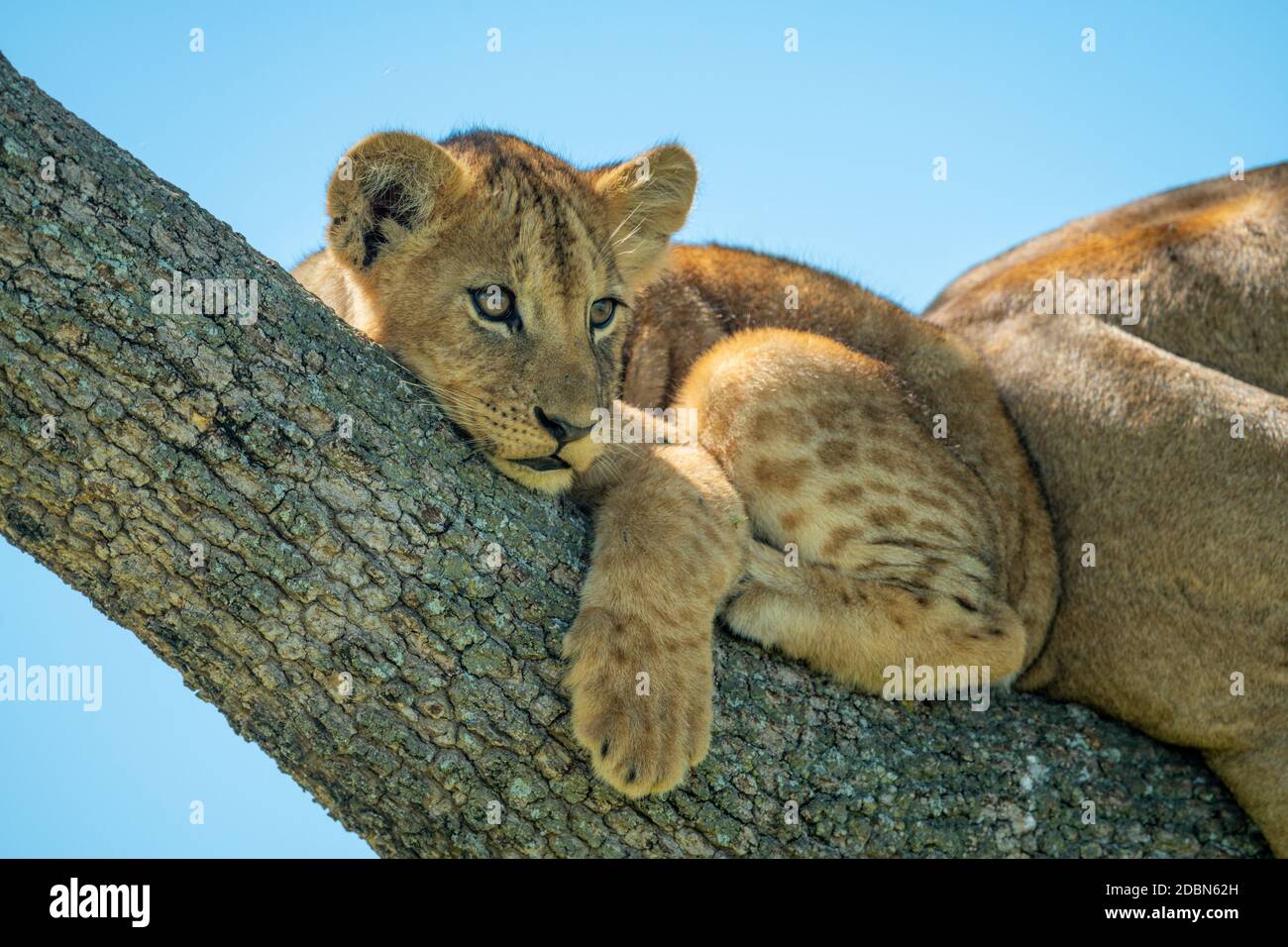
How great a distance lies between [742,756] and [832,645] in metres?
0.59

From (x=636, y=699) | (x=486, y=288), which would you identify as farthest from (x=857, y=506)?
(x=486, y=288)

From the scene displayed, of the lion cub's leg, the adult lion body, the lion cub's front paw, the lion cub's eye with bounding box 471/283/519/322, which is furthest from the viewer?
the adult lion body

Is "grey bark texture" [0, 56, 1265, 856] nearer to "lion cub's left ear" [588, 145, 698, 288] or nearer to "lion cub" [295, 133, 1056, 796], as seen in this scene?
"lion cub" [295, 133, 1056, 796]

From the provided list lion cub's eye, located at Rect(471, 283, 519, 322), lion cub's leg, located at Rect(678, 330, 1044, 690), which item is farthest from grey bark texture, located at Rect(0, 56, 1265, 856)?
lion cub's leg, located at Rect(678, 330, 1044, 690)

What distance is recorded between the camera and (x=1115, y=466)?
478 cm

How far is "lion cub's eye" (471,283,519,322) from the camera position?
405 cm

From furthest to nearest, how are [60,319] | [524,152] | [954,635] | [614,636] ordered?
[524,152], [954,635], [614,636], [60,319]

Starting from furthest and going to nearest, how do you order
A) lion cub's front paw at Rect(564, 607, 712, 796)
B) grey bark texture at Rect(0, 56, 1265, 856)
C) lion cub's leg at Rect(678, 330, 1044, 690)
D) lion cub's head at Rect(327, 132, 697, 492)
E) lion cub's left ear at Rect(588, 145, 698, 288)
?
lion cub's left ear at Rect(588, 145, 698, 288) < lion cub's leg at Rect(678, 330, 1044, 690) < lion cub's head at Rect(327, 132, 697, 492) < lion cub's front paw at Rect(564, 607, 712, 796) < grey bark texture at Rect(0, 56, 1265, 856)

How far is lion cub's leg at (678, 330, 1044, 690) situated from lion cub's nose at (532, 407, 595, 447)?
30.1 inches

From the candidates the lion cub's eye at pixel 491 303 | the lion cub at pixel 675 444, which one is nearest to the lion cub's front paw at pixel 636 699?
the lion cub at pixel 675 444

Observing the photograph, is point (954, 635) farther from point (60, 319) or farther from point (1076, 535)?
point (60, 319)

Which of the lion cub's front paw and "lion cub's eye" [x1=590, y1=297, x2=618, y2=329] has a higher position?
"lion cub's eye" [x1=590, y1=297, x2=618, y2=329]

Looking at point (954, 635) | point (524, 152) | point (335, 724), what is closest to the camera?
point (335, 724)
